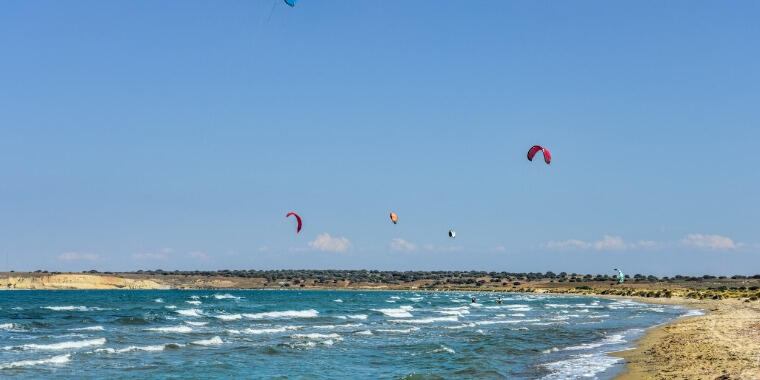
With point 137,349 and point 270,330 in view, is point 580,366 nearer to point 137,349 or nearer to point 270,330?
point 137,349

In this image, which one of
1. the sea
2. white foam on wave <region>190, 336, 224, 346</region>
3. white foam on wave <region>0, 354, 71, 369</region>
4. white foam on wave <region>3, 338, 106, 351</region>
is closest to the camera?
the sea

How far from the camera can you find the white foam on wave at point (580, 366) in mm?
22814

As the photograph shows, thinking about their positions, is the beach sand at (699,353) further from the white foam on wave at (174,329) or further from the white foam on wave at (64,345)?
the white foam on wave at (174,329)

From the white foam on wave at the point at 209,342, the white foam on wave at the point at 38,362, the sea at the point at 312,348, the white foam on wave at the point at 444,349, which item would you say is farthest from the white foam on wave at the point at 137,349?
the white foam on wave at the point at 444,349

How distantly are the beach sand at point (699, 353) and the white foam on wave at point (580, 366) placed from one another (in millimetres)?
831

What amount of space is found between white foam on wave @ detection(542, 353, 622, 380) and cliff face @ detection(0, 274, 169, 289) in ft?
548

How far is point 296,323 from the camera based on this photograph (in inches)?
1965

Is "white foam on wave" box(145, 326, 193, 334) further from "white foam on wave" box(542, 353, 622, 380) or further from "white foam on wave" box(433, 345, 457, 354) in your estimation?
"white foam on wave" box(542, 353, 622, 380)

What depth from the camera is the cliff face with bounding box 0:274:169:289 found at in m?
172

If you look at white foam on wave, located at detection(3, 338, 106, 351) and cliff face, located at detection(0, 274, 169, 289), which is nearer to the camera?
white foam on wave, located at detection(3, 338, 106, 351)

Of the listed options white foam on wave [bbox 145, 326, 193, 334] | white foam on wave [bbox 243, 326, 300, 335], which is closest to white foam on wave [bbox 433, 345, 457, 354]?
white foam on wave [bbox 243, 326, 300, 335]

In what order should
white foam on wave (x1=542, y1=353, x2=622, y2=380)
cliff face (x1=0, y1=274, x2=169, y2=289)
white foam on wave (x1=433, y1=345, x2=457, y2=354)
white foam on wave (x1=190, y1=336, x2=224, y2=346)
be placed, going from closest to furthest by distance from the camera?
white foam on wave (x1=542, y1=353, x2=622, y2=380), white foam on wave (x1=433, y1=345, x2=457, y2=354), white foam on wave (x1=190, y1=336, x2=224, y2=346), cliff face (x1=0, y1=274, x2=169, y2=289)

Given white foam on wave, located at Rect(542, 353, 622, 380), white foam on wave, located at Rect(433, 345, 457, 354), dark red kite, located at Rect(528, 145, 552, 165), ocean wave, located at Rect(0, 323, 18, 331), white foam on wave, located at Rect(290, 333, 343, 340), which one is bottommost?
ocean wave, located at Rect(0, 323, 18, 331)

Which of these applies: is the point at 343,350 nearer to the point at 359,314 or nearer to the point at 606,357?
the point at 606,357
